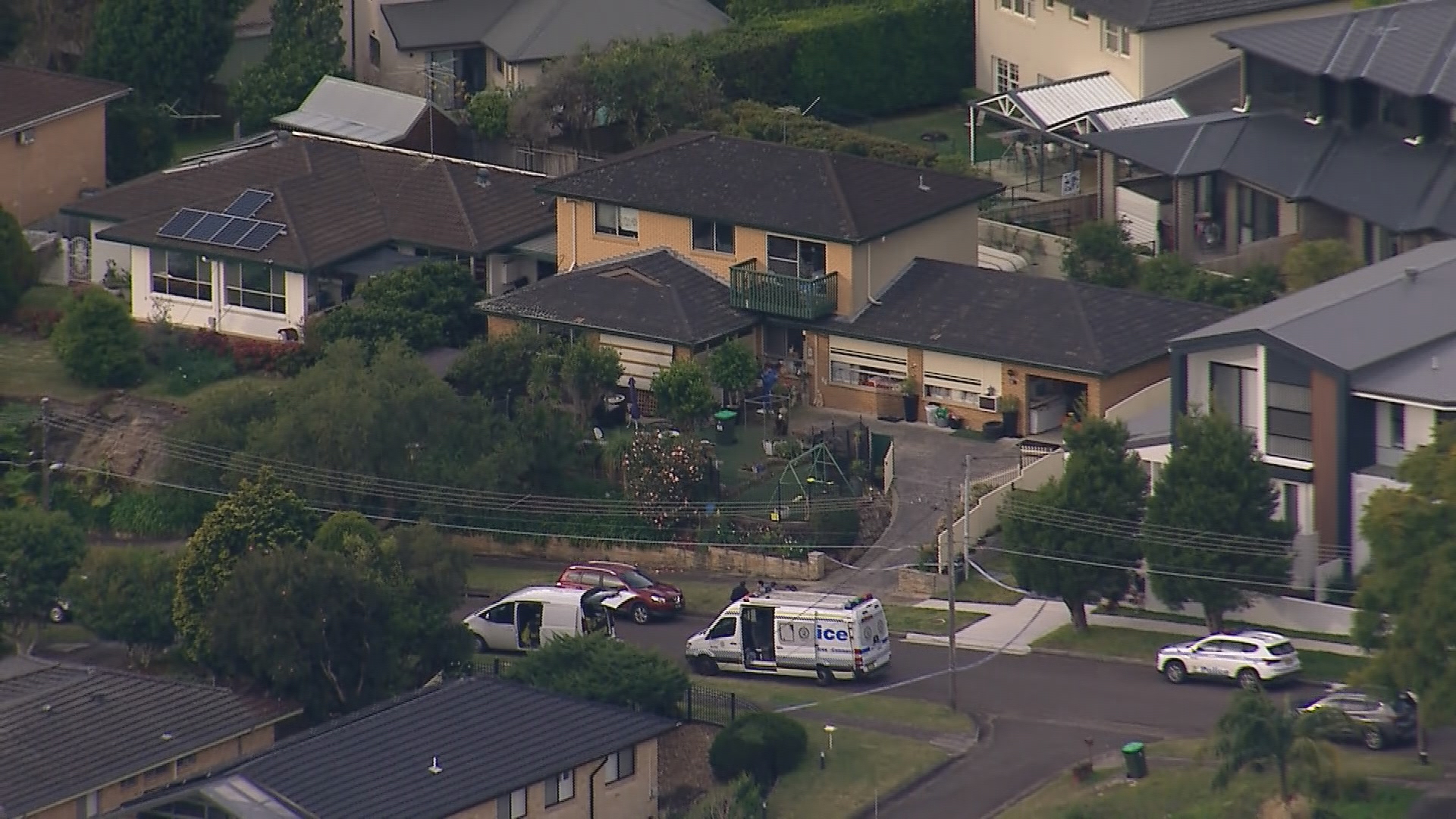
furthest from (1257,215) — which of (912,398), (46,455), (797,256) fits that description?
(46,455)

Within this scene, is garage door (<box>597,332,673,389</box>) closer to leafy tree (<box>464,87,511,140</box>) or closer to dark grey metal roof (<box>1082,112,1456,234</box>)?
dark grey metal roof (<box>1082,112,1456,234</box>)

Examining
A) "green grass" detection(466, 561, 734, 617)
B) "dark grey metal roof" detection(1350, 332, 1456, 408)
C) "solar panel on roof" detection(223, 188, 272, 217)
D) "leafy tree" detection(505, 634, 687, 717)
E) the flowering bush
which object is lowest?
"leafy tree" detection(505, 634, 687, 717)

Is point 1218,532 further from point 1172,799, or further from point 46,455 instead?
point 46,455

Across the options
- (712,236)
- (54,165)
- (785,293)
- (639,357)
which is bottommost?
(639,357)

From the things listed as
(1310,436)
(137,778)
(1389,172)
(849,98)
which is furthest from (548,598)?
(849,98)

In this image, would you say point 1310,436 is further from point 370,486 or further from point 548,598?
point 370,486

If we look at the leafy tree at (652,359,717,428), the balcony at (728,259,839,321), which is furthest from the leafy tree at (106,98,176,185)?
the leafy tree at (652,359,717,428)
